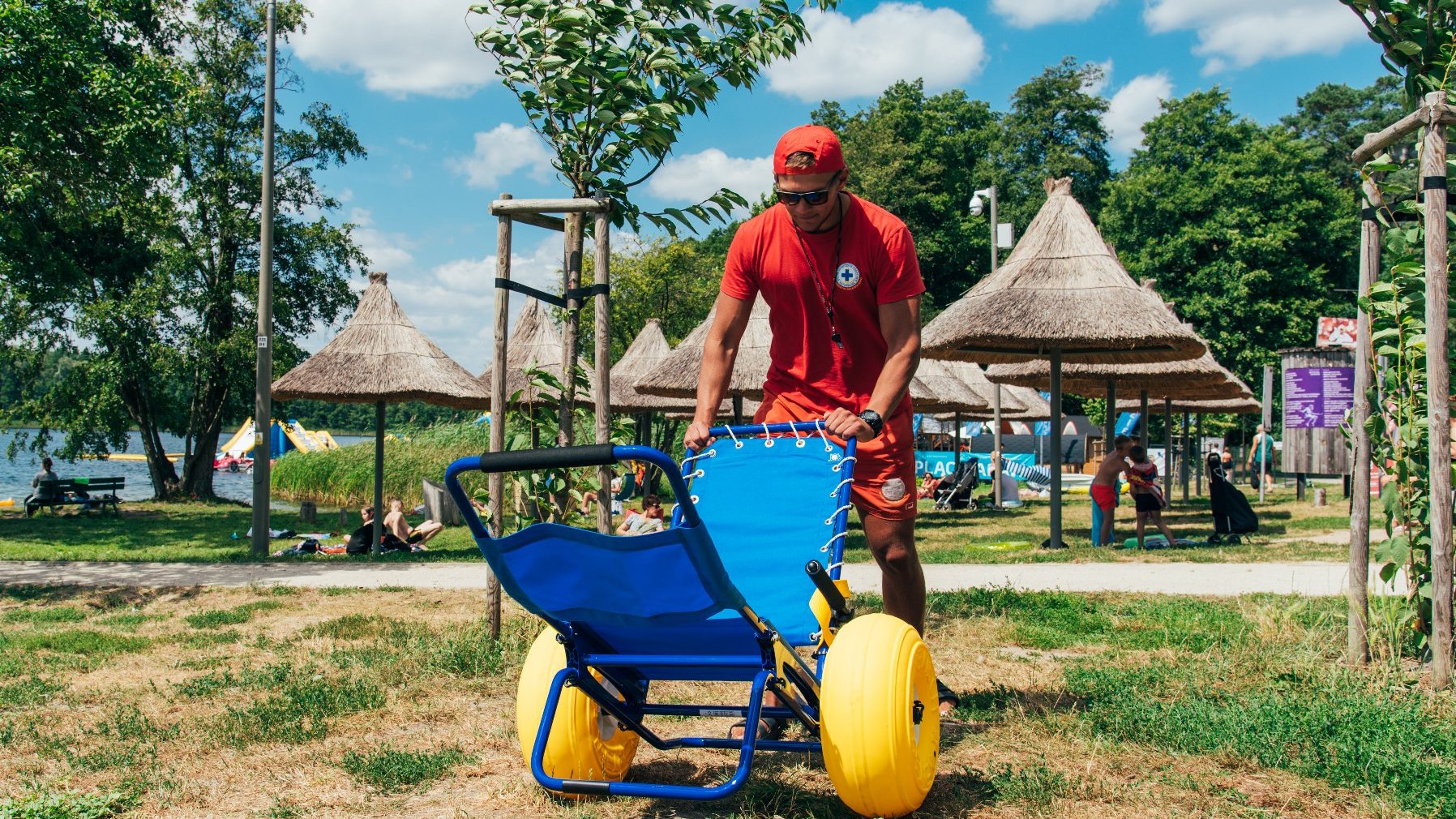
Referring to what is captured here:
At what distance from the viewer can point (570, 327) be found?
5965mm

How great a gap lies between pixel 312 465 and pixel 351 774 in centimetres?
2816

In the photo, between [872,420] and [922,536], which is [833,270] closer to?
[872,420]

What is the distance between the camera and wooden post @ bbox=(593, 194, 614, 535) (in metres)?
5.68

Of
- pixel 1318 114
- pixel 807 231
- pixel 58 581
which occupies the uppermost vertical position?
pixel 1318 114

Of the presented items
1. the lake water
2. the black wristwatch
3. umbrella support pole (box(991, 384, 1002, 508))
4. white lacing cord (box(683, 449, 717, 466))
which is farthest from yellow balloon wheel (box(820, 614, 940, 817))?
umbrella support pole (box(991, 384, 1002, 508))

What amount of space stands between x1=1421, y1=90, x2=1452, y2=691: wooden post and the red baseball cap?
2.61m

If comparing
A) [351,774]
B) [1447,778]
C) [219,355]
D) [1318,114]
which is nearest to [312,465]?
[219,355]

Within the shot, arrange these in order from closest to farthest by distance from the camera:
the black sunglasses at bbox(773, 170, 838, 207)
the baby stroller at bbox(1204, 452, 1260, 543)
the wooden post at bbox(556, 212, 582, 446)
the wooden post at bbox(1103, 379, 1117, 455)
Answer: the black sunglasses at bbox(773, 170, 838, 207) < the wooden post at bbox(556, 212, 582, 446) < the baby stroller at bbox(1204, 452, 1260, 543) < the wooden post at bbox(1103, 379, 1117, 455)

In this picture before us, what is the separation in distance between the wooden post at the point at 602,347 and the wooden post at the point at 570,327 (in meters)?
0.12

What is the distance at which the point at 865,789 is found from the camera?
2.84 meters

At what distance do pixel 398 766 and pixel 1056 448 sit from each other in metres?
10.8

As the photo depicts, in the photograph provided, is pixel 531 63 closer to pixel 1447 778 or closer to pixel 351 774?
pixel 351 774

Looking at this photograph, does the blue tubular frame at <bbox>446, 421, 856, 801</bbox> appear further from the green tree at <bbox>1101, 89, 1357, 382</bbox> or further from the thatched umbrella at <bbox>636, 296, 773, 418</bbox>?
the green tree at <bbox>1101, 89, 1357, 382</bbox>

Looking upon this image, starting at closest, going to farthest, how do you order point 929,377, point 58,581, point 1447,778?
1. point 1447,778
2. point 58,581
3. point 929,377
